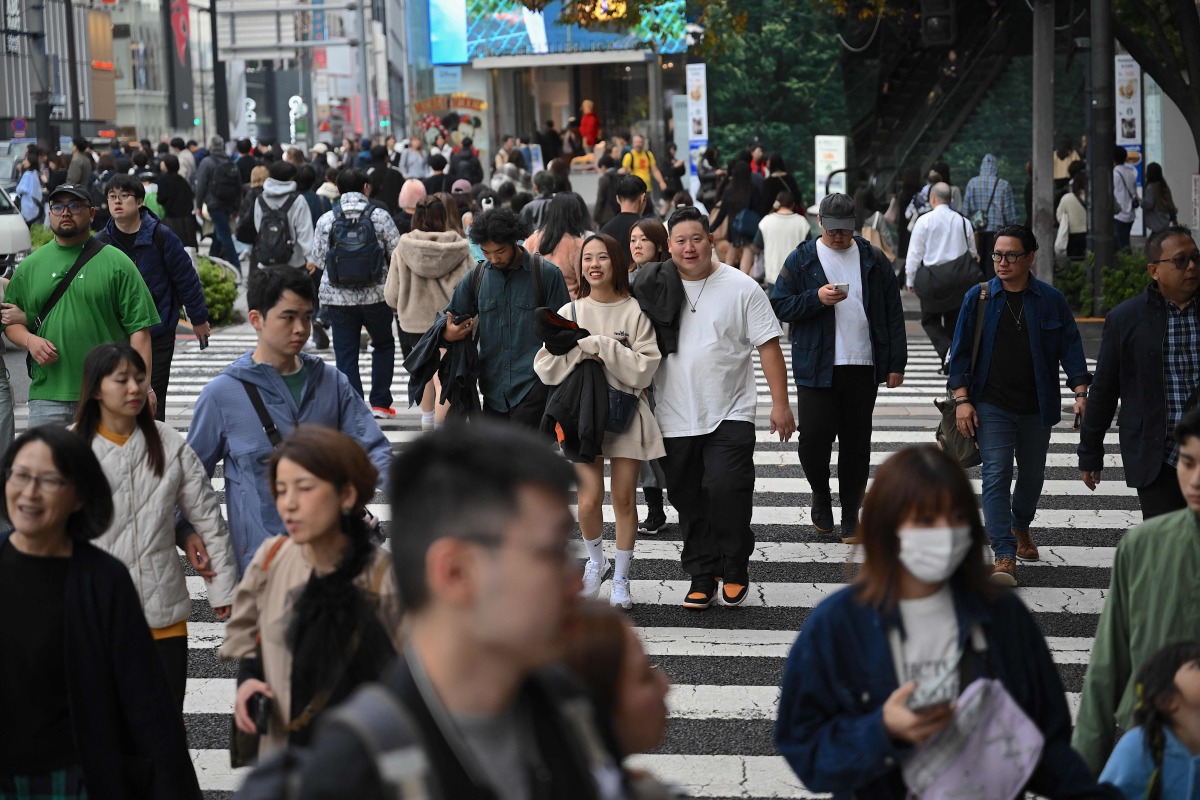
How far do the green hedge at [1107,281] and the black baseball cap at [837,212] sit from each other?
7.84 m

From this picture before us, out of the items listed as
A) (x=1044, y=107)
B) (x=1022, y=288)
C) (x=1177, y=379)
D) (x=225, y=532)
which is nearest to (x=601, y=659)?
(x=225, y=532)

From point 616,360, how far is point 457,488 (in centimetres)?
560

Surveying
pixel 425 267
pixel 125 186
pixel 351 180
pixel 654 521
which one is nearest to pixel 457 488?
pixel 654 521

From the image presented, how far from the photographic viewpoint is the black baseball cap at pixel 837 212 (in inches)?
352

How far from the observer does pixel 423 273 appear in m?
11.6

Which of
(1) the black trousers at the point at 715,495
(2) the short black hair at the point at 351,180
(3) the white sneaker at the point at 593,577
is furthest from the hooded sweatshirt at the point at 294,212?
(1) the black trousers at the point at 715,495

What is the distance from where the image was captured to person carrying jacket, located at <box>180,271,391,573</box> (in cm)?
546

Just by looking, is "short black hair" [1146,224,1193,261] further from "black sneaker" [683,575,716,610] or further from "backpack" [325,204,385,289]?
"backpack" [325,204,385,289]

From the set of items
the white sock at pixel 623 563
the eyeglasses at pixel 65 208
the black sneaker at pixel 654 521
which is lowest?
the black sneaker at pixel 654 521

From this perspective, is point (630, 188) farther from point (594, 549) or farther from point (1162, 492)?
point (1162, 492)

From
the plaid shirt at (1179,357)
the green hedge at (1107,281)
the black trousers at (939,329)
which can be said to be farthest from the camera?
the green hedge at (1107,281)

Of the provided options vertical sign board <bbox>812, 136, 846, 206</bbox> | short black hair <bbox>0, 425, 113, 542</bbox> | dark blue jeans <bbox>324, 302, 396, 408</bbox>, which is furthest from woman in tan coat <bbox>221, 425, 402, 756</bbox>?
vertical sign board <bbox>812, 136, 846, 206</bbox>

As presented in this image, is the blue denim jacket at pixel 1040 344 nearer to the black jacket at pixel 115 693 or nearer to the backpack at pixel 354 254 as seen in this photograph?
the black jacket at pixel 115 693

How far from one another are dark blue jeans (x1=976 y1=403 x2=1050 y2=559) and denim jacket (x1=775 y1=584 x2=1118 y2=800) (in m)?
5.03
